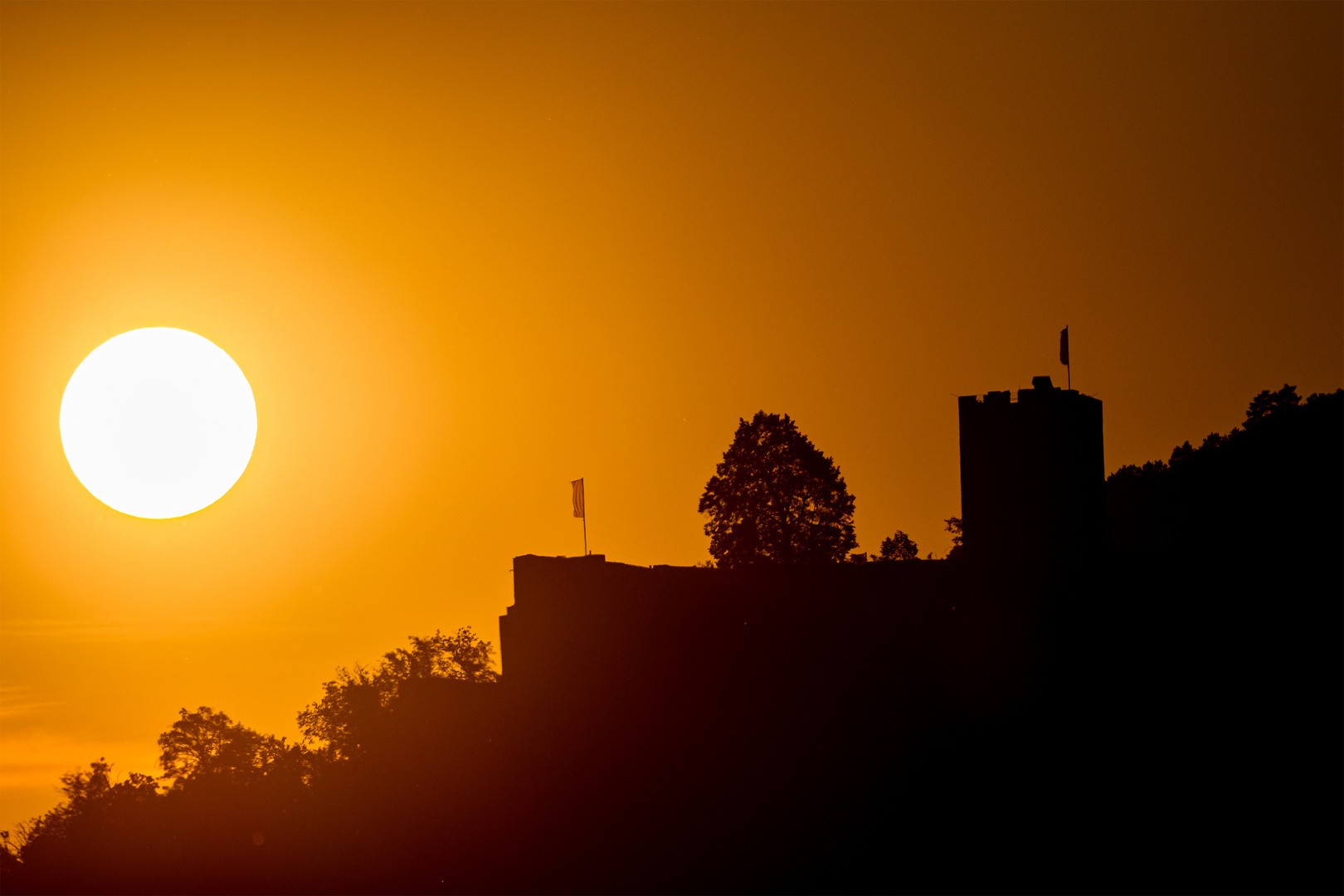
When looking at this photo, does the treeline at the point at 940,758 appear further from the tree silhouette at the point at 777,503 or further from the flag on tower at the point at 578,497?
the tree silhouette at the point at 777,503

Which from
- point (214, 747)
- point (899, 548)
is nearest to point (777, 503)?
point (899, 548)

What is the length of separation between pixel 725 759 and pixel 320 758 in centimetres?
4141

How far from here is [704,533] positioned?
57.8 m

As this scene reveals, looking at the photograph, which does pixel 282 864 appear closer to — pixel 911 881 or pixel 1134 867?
pixel 911 881

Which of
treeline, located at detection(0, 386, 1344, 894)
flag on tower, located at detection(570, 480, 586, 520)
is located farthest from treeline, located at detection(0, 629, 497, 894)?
flag on tower, located at detection(570, 480, 586, 520)

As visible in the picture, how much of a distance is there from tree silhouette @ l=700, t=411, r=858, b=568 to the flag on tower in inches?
448

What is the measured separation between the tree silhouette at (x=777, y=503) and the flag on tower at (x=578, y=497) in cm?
1137

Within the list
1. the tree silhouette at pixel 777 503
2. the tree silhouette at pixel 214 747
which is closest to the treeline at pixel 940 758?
the tree silhouette at pixel 777 503

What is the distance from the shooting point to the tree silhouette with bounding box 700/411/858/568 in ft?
185

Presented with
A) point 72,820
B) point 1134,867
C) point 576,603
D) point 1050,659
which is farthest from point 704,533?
point 72,820

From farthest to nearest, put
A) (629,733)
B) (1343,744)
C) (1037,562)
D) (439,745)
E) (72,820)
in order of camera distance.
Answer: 1. (72,820)
2. (439,745)
3. (629,733)
4. (1037,562)
5. (1343,744)

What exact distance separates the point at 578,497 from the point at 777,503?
515 inches

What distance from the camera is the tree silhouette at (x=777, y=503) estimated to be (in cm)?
5638

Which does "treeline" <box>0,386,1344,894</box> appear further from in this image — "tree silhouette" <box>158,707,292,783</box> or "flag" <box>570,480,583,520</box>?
"tree silhouette" <box>158,707,292,783</box>
